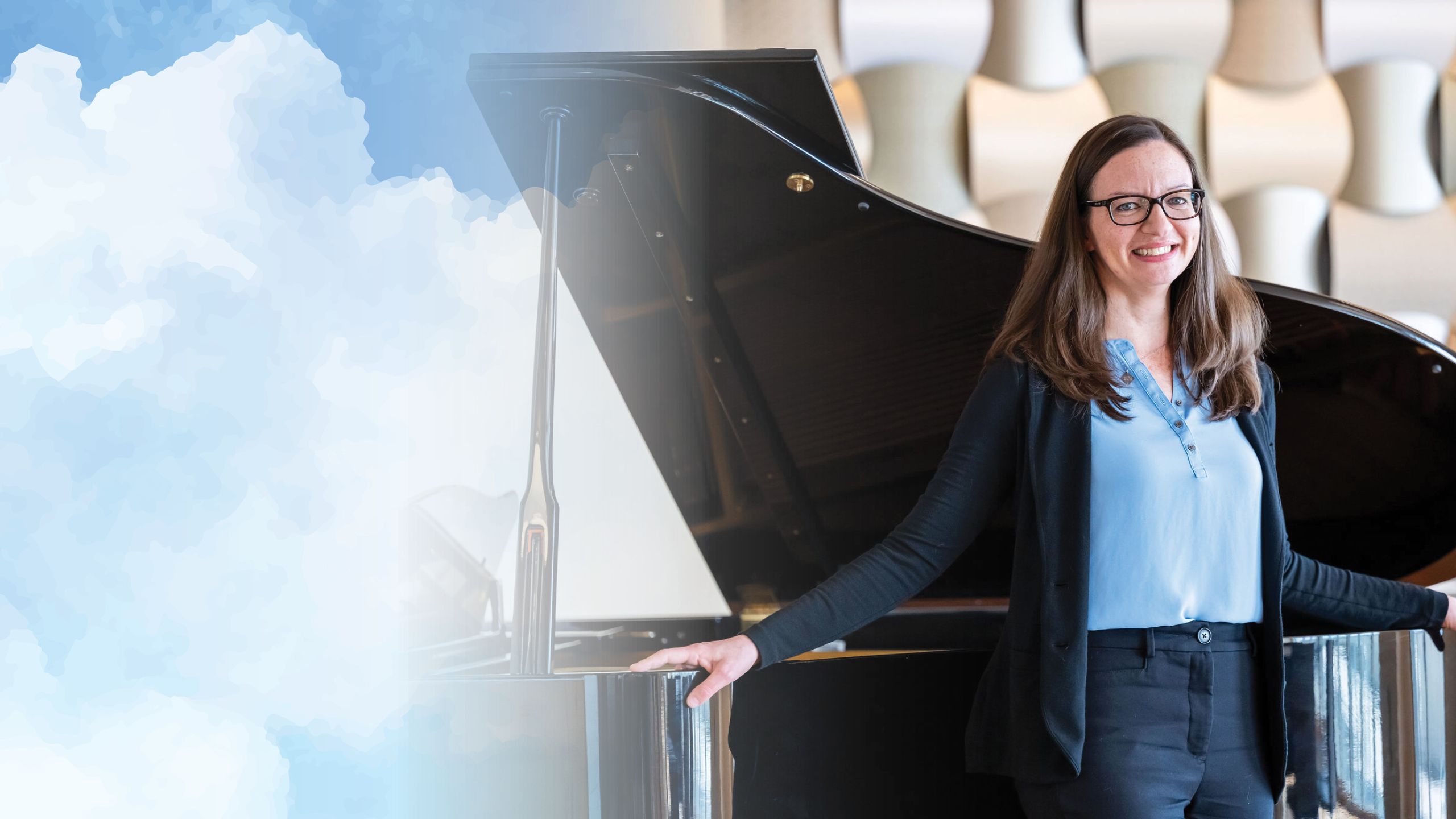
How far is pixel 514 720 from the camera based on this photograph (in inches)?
42.9

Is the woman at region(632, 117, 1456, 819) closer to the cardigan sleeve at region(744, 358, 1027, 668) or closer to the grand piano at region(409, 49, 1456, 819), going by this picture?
the cardigan sleeve at region(744, 358, 1027, 668)

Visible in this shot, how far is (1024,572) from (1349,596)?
46 centimetres

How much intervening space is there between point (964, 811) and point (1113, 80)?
2.04 m

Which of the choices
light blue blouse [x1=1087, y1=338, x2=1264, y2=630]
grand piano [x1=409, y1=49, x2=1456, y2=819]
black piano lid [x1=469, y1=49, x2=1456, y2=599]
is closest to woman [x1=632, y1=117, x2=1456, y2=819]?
light blue blouse [x1=1087, y1=338, x2=1264, y2=630]

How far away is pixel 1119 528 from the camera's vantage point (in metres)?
0.96

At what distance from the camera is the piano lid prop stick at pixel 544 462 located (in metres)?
1.23

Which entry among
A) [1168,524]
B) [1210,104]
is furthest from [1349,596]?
[1210,104]

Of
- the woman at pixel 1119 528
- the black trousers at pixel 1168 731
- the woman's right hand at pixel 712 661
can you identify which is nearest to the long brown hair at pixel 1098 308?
the woman at pixel 1119 528

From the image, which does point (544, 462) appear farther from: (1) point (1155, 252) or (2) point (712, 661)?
(1) point (1155, 252)

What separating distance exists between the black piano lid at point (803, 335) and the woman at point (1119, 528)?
369 mm

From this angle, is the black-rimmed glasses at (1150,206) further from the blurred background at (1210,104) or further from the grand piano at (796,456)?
the blurred background at (1210,104)

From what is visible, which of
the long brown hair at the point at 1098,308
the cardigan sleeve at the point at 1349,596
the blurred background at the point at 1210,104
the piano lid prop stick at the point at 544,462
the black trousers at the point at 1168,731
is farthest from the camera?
the blurred background at the point at 1210,104

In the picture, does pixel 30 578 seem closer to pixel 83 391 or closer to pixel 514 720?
pixel 83 391

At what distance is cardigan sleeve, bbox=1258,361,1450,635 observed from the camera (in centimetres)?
113
